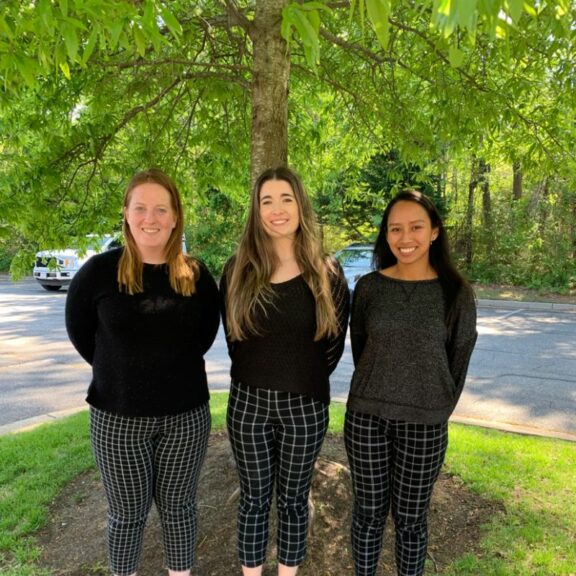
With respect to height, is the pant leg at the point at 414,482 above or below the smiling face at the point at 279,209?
below

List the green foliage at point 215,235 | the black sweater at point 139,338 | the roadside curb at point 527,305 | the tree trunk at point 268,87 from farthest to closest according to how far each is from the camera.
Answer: the green foliage at point 215,235 < the roadside curb at point 527,305 < the tree trunk at point 268,87 < the black sweater at point 139,338

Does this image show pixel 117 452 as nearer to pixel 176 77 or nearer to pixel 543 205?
pixel 176 77

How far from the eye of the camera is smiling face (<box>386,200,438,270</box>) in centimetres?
227

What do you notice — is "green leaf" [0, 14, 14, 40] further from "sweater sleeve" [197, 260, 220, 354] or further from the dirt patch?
the dirt patch

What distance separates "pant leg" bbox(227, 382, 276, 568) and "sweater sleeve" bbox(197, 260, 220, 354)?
10.1 inches

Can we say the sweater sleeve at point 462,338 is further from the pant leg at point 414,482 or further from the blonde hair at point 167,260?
the blonde hair at point 167,260

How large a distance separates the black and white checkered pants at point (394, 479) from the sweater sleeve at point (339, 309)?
27 centimetres

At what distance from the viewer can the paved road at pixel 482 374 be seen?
5242mm

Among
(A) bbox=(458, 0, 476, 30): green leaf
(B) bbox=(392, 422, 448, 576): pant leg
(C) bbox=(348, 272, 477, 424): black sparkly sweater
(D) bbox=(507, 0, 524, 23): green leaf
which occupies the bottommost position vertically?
(B) bbox=(392, 422, 448, 576): pant leg

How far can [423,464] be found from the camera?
2.17 m

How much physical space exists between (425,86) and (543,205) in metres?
13.0

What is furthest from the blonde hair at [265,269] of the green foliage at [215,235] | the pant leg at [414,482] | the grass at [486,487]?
the green foliage at [215,235]

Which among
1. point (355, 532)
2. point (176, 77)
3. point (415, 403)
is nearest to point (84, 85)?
point (176, 77)

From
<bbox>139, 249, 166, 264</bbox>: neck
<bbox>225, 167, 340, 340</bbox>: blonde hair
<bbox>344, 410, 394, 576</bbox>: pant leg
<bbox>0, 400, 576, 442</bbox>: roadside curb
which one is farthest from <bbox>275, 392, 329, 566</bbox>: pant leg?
<bbox>0, 400, 576, 442</bbox>: roadside curb
